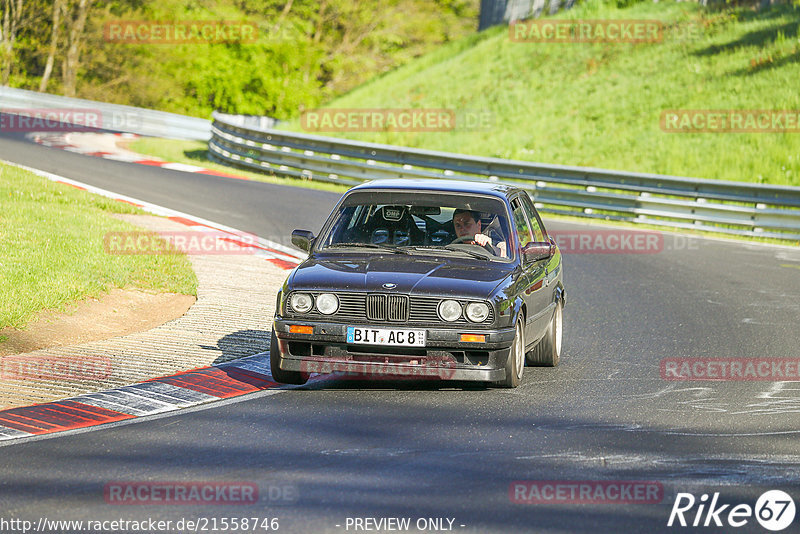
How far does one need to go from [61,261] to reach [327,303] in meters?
5.62

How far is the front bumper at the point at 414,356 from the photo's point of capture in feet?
27.1

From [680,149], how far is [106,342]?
75.3 ft

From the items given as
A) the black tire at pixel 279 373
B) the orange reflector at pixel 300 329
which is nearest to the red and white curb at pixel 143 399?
the black tire at pixel 279 373

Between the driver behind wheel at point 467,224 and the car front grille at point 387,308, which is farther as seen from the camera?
the driver behind wheel at point 467,224

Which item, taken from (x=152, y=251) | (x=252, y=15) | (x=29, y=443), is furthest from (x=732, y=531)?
(x=252, y=15)

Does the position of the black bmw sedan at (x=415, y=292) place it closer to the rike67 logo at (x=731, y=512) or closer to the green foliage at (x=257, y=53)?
the rike67 logo at (x=731, y=512)

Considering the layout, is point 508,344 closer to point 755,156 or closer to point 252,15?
point 755,156

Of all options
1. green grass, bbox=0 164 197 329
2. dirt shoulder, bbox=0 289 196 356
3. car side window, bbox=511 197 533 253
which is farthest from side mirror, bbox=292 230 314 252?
green grass, bbox=0 164 197 329

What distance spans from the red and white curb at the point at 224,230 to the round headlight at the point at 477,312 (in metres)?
6.66

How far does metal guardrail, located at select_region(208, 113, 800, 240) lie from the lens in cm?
2219

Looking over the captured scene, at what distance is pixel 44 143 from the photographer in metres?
30.4

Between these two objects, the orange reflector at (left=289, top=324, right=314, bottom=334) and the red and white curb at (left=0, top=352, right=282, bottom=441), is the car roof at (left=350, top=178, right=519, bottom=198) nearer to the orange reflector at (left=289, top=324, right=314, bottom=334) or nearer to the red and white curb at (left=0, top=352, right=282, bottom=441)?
the orange reflector at (left=289, top=324, right=314, bottom=334)

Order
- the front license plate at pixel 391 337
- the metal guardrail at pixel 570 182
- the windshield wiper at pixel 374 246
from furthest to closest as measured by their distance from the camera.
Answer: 1. the metal guardrail at pixel 570 182
2. the windshield wiper at pixel 374 246
3. the front license plate at pixel 391 337

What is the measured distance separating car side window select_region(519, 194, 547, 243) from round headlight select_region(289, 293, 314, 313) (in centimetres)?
277
